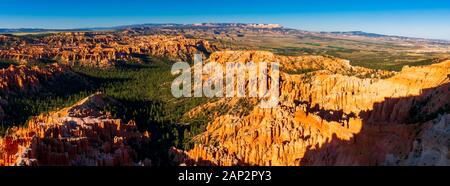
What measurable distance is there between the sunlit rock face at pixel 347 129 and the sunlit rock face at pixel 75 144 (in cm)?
949

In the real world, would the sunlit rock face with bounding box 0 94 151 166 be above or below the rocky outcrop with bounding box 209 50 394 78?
below

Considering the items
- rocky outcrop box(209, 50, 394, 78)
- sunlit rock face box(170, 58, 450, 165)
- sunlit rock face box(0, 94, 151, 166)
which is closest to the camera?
sunlit rock face box(170, 58, 450, 165)

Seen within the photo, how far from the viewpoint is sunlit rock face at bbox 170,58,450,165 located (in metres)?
51.6

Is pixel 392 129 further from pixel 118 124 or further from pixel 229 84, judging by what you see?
pixel 229 84

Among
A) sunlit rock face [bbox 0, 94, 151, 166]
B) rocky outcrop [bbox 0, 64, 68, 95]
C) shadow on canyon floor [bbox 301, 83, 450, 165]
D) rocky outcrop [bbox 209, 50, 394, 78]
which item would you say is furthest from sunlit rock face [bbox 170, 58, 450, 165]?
rocky outcrop [bbox 209, 50, 394, 78]

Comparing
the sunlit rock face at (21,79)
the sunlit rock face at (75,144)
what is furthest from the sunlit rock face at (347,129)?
the sunlit rock face at (21,79)

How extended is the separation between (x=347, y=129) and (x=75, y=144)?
3481cm

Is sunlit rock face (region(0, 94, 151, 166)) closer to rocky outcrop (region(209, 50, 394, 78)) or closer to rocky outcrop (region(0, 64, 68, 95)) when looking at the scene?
rocky outcrop (region(0, 64, 68, 95))

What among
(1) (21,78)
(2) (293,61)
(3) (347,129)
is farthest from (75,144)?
(2) (293,61)

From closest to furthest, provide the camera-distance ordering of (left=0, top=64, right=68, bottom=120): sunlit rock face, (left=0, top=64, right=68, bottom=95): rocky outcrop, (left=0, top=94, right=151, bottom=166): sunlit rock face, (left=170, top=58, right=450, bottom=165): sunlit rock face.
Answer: (left=170, top=58, right=450, bottom=165): sunlit rock face
(left=0, top=94, right=151, bottom=166): sunlit rock face
(left=0, top=64, right=68, bottom=120): sunlit rock face
(left=0, top=64, right=68, bottom=95): rocky outcrop

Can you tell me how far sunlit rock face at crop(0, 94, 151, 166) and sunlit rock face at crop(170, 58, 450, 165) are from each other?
9489 mm

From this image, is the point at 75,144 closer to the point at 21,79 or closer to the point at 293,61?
the point at 21,79

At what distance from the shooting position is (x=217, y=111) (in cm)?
10831
